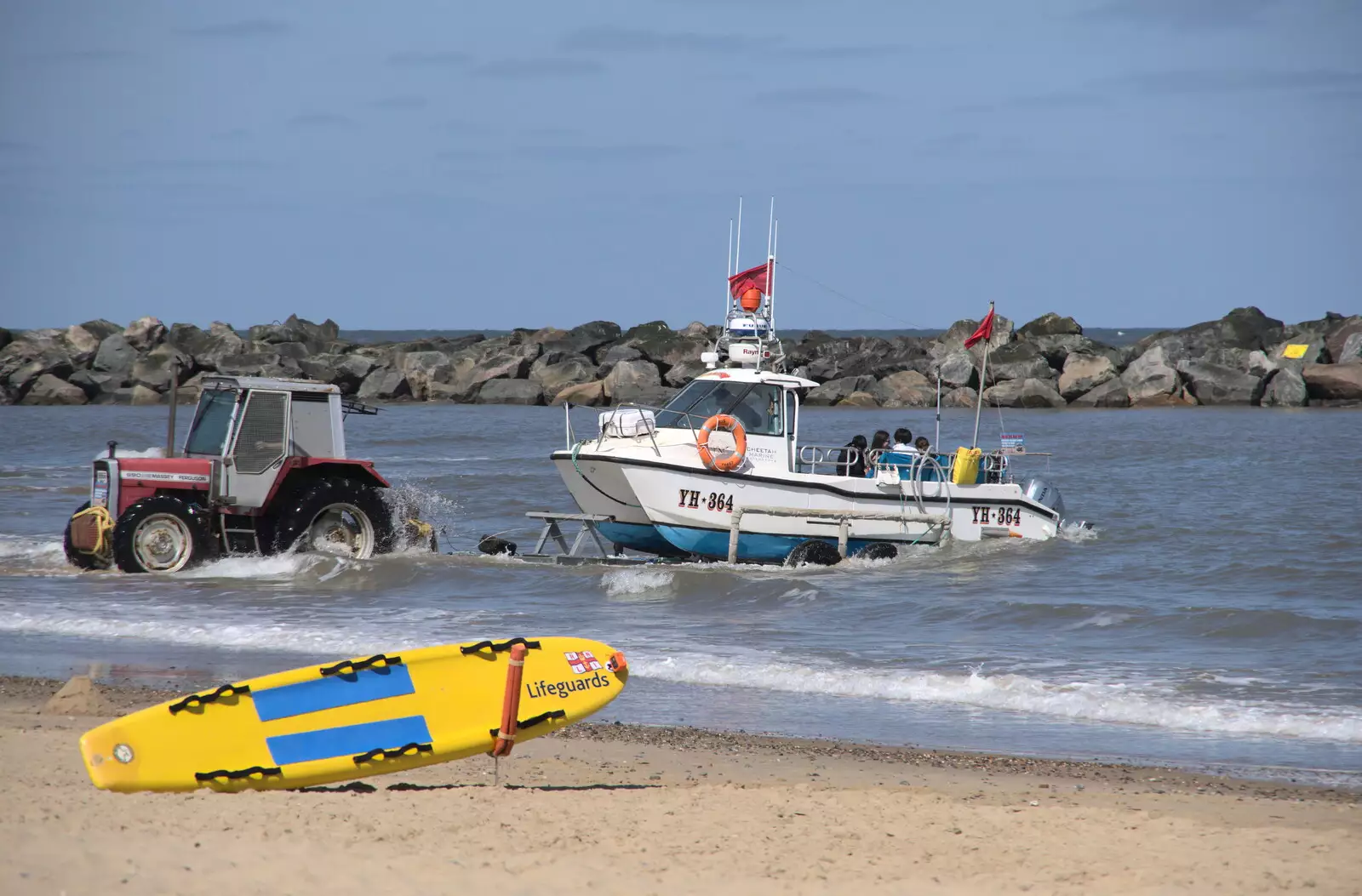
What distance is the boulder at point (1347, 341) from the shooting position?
4878 centimetres

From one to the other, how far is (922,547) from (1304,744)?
23.8 feet

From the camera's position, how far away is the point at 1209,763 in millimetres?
8070

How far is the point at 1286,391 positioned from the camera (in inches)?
1779

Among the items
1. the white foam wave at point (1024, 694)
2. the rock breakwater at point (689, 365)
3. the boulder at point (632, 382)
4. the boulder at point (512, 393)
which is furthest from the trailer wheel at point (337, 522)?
the boulder at point (512, 393)

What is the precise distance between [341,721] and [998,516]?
36.1 feet

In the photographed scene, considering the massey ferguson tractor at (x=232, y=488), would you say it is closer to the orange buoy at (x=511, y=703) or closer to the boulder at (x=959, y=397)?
the orange buoy at (x=511, y=703)

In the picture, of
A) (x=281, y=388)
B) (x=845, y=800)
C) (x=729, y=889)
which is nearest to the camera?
(x=729, y=889)

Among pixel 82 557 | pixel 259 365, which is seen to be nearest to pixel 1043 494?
pixel 82 557

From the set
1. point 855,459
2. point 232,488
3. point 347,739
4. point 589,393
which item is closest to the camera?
point 347,739

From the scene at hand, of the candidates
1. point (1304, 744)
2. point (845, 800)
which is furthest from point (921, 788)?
point (1304, 744)

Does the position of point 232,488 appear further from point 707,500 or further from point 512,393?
point 512,393

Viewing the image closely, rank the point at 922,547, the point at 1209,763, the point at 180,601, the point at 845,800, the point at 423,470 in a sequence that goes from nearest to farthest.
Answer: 1. the point at 845,800
2. the point at 1209,763
3. the point at 180,601
4. the point at 922,547
5. the point at 423,470

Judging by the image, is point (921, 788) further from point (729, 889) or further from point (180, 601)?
point (180, 601)

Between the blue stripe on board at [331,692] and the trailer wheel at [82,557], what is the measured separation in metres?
8.45
